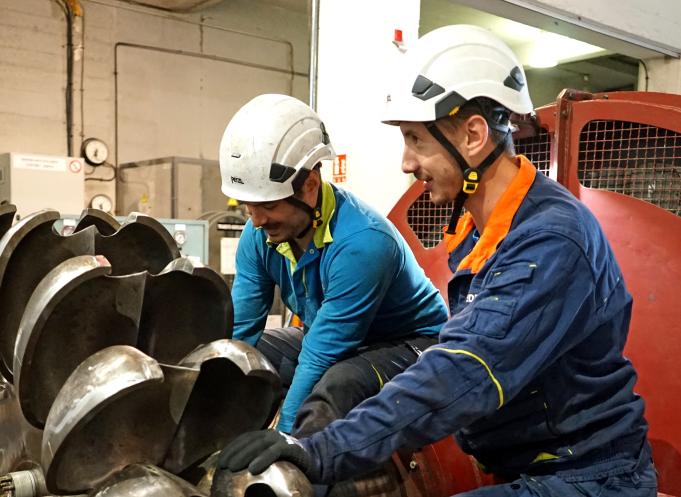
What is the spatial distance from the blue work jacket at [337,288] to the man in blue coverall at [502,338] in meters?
0.29

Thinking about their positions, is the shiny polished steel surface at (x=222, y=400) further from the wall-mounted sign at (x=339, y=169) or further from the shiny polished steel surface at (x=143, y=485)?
the wall-mounted sign at (x=339, y=169)

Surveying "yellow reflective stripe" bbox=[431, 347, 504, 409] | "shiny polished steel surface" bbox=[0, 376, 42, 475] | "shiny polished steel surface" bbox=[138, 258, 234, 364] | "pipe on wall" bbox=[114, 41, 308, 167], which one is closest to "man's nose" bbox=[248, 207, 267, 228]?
"shiny polished steel surface" bbox=[138, 258, 234, 364]

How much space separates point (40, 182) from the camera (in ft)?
14.1

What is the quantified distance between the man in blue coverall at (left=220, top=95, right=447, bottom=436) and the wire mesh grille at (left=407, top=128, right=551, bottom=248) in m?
0.64

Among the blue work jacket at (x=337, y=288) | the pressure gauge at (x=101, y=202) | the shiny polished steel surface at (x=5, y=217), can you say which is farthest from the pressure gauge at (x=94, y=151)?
the shiny polished steel surface at (x=5, y=217)

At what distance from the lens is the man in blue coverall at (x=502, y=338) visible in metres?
1.04

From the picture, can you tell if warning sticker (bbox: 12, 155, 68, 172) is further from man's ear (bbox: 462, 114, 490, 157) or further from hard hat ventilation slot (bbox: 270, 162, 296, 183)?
man's ear (bbox: 462, 114, 490, 157)

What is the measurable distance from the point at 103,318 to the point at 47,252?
0.35m

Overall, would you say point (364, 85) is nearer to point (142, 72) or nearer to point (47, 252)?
point (47, 252)

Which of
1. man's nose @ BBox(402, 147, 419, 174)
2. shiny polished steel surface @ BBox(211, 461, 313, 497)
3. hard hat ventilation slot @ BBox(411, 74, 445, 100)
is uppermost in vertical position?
hard hat ventilation slot @ BBox(411, 74, 445, 100)

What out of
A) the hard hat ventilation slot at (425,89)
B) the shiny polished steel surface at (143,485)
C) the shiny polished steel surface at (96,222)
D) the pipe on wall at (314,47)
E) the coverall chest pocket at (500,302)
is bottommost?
the shiny polished steel surface at (143,485)

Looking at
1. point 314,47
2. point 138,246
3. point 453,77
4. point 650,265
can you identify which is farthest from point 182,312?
point 314,47

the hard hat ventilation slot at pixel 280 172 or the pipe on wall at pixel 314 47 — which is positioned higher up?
the pipe on wall at pixel 314 47

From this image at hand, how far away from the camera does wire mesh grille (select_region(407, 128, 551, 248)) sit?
2271 mm
